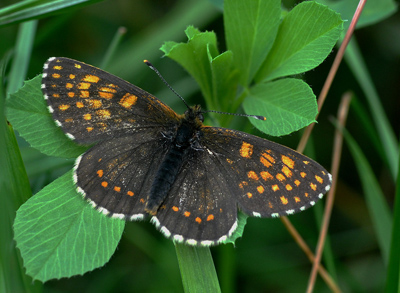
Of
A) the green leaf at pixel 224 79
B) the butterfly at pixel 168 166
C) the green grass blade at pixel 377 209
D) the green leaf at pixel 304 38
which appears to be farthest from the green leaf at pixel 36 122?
the green grass blade at pixel 377 209

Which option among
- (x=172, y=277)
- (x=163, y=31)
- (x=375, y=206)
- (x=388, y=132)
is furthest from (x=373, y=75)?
(x=172, y=277)

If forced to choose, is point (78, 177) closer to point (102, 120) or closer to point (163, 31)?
point (102, 120)

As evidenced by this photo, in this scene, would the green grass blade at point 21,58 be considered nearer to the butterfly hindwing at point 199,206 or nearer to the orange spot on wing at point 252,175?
the butterfly hindwing at point 199,206

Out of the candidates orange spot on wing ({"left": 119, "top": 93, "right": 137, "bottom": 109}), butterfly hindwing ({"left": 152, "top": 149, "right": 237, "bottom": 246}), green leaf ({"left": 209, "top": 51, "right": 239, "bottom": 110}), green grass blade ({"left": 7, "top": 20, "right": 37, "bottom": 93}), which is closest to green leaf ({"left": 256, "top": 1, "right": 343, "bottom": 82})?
green leaf ({"left": 209, "top": 51, "right": 239, "bottom": 110})

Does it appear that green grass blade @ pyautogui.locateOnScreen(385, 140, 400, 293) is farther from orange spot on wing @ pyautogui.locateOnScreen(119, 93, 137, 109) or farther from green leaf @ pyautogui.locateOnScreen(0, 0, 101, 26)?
green leaf @ pyautogui.locateOnScreen(0, 0, 101, 26)

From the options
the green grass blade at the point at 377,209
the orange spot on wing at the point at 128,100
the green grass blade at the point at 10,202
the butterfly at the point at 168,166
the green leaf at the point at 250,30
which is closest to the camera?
the green grass blade at the point at 10,202
